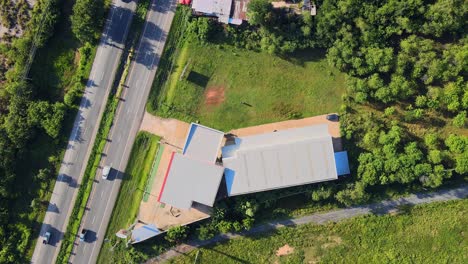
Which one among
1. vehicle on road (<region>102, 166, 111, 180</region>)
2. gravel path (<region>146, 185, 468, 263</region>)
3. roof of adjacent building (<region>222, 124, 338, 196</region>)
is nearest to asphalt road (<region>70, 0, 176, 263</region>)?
Result: vehicle on road (<region>102, 166, 111, 180</region>)

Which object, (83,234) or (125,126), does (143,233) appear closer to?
(83,234)

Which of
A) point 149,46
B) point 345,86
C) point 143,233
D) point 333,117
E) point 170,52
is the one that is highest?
point 345,86

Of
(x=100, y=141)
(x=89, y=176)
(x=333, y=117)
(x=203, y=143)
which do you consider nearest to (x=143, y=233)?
(x=89, y=176)

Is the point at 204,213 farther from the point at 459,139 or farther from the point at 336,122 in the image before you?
the point at 459,139

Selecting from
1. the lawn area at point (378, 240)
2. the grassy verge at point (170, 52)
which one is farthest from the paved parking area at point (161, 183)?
the lawn area at point (378, 240)

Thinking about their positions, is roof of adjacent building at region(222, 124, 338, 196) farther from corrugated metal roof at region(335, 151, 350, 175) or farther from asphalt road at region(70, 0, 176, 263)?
asphalt road at region(70, 0, 176, 263)

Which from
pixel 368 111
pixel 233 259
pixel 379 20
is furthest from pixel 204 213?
pixel 379 20
